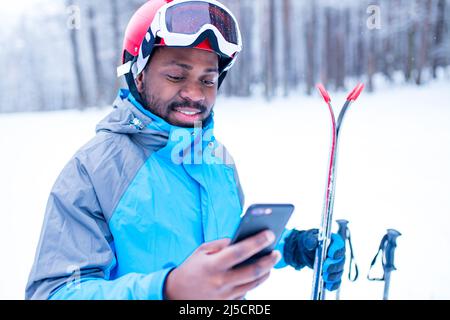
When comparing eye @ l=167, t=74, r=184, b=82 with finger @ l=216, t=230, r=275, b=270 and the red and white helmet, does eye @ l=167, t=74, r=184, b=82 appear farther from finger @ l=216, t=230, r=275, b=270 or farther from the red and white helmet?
finger @ l=216, t=230, r=275, b=270

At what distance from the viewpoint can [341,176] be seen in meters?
2.77

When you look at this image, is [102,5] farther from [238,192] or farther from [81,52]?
[238,192]

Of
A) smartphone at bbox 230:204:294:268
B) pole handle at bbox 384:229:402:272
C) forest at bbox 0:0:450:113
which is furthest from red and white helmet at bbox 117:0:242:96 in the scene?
forest at bbox 0:0:450:113

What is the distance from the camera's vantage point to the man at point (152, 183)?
64cm

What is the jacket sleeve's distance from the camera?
62 cm

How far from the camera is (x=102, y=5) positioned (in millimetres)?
5137

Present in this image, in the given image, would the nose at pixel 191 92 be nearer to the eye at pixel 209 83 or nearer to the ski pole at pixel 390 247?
the eye at pixel 209 83

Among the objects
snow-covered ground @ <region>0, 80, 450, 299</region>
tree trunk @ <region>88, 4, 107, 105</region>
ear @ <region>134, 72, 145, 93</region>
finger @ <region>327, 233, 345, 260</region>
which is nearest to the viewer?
ear @ <region>134, 72, 145, 93</region>

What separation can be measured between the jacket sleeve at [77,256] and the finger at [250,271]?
131 millimetres

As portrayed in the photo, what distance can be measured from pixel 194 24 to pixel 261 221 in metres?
0.60

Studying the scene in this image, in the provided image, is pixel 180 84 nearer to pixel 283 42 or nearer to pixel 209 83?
pixel 209 83

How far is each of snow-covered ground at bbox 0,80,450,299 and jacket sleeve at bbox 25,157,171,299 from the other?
1.19m
